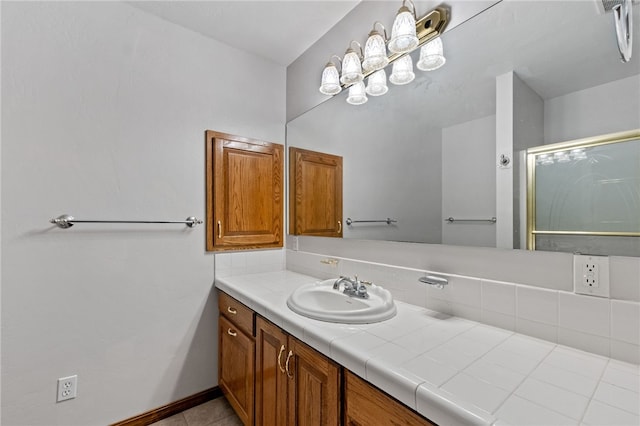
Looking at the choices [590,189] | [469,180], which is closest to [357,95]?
[469,180]

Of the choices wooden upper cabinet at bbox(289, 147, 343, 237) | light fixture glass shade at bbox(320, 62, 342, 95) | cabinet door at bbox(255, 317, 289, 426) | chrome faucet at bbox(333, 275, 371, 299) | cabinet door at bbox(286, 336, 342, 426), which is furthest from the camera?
wooden upper cabinet at bbox(289, 147, 343, 237)

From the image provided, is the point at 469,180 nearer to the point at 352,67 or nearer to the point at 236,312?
the point at 352,67

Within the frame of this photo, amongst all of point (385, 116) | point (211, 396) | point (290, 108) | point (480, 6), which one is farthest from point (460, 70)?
point (211, 396)

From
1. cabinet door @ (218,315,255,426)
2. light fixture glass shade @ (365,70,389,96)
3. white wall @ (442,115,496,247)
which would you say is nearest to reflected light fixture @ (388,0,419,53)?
light fixture glass shade @ (365,70,389,96)

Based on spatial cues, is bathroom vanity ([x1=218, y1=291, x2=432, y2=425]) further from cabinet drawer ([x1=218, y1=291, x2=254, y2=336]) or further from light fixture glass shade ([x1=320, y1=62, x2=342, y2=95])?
light fixture glass shade ([x1=320, y1=62, x2=342, y2=95])

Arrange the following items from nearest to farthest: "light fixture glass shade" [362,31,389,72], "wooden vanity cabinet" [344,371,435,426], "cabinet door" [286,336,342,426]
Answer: "wooden vanity cabinet" [344,371,435,426]
"cabinet door" [286,336,342,426]
"light fixture glass shade" [362,31,389,72]

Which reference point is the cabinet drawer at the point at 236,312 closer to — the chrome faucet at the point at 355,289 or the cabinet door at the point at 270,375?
the cabinet door at the point at 270,375

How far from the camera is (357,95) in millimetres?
1759

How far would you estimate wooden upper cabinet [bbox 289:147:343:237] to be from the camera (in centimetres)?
192

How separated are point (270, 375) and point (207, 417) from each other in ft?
2.76

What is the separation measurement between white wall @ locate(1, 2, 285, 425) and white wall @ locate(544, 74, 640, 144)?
1.83 m

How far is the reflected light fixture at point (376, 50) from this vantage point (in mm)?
1488

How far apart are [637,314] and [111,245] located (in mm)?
2248

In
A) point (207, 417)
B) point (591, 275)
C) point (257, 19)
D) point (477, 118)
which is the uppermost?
point (257, 19)
